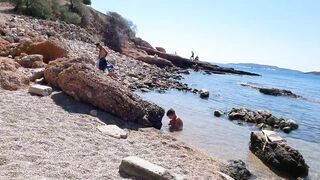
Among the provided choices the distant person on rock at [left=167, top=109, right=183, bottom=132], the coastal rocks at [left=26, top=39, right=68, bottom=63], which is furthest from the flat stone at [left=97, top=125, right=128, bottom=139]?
the coastal rocks at [left=26, top=39, right=68, bottom=63]

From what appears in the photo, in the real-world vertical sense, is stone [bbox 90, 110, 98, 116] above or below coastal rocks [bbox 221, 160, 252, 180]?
above

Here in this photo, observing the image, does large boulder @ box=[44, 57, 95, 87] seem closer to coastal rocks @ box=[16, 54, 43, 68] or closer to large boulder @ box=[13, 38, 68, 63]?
coastal rocks @ box=[16, 54, 43, 68]

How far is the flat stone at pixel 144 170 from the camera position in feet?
20.7

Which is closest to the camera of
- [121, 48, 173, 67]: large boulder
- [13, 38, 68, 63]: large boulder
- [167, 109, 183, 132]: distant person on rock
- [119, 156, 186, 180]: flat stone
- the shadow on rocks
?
[119, 156, 186, 180]: flat stone

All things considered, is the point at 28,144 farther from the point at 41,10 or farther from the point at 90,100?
the point at 41,10

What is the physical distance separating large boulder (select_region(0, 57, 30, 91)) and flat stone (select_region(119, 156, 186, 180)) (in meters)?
6.16

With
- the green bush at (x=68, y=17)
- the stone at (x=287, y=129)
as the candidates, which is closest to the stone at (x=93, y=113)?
the stone at (x=287, y=129)

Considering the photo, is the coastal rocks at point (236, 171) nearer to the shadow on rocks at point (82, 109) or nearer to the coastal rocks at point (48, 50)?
the shadow on rocks at point (82, 109)

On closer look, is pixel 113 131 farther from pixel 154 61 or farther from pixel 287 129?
pixel 154 61

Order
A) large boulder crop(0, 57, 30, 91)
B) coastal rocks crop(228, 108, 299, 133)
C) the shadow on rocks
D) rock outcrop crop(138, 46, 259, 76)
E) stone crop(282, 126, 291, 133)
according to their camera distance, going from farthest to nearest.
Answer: rock outcrop crop(138, 46, 259, 76) < coastal rocks crop(228, 108, 299, 133) < stone crop(282, 126, 291, 133) < large boulder crop(0, 57, 30, 91) < the shadow on rocks

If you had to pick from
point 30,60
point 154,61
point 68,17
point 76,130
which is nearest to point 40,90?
point 76,130

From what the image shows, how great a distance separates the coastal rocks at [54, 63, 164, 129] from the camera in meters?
11.0

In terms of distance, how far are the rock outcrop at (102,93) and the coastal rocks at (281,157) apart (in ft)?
10.5

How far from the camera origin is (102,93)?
1101 cm
